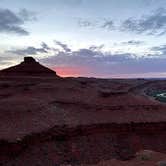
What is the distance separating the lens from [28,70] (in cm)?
5512

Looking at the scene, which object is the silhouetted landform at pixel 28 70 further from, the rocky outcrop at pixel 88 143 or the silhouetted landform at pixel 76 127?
the rocky outcrop at pixel 88 143

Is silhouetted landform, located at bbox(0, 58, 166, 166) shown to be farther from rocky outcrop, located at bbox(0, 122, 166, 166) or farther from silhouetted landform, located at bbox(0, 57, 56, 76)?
silhouetted landform, located at bbox(0, 57, 56, 76)

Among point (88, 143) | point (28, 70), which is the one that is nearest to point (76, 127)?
point (88, 143)

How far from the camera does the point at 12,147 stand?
80.4 feet

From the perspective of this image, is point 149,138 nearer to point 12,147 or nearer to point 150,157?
point 150,157

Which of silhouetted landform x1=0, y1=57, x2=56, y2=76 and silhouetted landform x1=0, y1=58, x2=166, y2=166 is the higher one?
silhouetted landform x1=0, y1=57, x2=56, y2=76

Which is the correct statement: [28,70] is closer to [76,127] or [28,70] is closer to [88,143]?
[76,127]

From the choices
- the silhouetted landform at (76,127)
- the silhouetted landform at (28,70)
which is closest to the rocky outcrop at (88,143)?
the silhouetted landform at (76,127)

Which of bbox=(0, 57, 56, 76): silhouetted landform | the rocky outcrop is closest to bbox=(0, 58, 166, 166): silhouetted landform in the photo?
the rocky outcrop

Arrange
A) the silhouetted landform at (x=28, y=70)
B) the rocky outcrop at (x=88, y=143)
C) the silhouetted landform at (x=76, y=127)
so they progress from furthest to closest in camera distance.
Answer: the silhouetted landform at (x=28, y=70) < the silhouetted landform at (x=76, y=127) < the rocky outcrop at (x=88, y=143)

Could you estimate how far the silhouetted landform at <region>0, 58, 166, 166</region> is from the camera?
83.8 feet

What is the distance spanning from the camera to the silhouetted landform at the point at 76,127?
1005 inches

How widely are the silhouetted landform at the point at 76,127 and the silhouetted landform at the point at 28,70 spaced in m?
14.3

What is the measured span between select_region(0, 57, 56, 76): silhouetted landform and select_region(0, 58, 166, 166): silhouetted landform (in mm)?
14297
